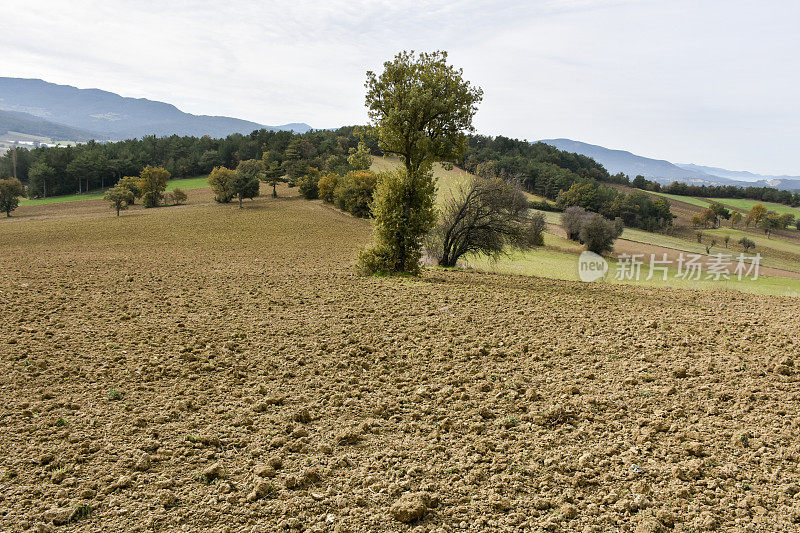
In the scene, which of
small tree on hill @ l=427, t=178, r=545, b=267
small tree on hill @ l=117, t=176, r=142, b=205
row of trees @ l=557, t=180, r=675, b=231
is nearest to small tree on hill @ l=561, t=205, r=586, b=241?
row of trees @ l=557, t=180, r=675, b=231

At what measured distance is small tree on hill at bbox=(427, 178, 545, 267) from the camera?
22812 millimetres

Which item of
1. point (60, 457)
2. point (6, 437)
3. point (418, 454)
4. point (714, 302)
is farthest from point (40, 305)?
point (714, 302)

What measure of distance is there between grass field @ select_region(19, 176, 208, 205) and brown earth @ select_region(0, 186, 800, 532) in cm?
7958

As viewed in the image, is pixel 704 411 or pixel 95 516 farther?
pixel 704 411

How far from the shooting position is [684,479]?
4910mm

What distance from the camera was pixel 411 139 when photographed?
1848 cm

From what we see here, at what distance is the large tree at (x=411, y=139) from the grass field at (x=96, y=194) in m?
78.2

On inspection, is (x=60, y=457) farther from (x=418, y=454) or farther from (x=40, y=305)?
(x=40, y=305)

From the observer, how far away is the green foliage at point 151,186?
206 feet

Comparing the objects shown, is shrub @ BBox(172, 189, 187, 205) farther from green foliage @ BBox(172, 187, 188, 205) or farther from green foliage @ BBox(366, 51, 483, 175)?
green foliage @ BBox(366, 51, 483, 175)

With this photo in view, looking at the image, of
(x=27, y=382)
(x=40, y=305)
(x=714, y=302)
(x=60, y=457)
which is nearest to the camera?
(x=60, y=457)

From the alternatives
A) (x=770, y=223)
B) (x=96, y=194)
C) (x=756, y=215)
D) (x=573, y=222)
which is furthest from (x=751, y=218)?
(x=96, y=194)

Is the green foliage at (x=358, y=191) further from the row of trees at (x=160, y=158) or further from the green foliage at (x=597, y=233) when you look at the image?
the green foliage at (x=597, y=233)

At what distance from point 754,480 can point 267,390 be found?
7.26 meters
